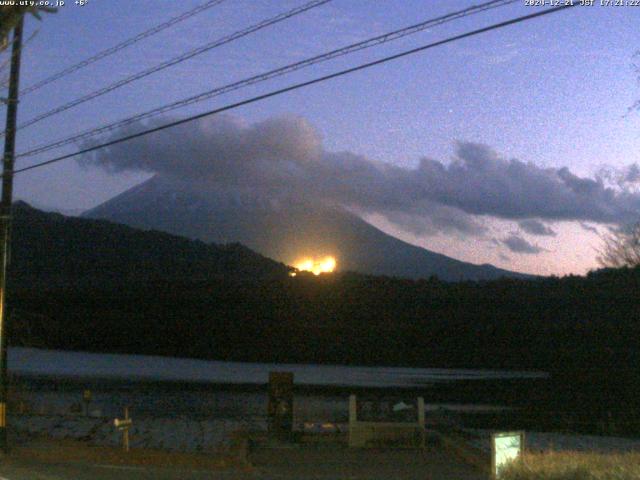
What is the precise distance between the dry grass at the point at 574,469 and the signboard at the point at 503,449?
121 mm

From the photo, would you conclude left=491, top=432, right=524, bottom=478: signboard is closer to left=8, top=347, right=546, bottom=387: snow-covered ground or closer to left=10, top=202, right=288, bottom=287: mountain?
→ left=8, top=347, right=546, bottom=387: snow-covered ground

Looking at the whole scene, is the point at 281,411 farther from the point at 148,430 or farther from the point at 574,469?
the point at 574,469

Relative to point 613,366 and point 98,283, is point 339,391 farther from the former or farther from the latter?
point 98,283

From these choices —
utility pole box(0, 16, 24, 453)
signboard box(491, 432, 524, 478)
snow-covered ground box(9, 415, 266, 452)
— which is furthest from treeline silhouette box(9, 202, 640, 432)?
signboard box(491, 432, 524, 478)

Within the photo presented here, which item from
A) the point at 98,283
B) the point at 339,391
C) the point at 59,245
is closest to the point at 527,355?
the point at 339,391

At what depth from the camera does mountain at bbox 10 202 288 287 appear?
9838 centimetres

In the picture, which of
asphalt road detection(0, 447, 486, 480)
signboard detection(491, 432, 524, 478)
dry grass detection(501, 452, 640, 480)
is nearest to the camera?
dry grass detection(501, 452, 640, 480)

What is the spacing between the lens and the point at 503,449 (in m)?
12.3

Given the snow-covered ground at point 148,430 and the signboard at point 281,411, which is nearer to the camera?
the signboard at point 281,411

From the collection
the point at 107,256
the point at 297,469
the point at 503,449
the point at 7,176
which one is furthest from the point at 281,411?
the point at 107,256

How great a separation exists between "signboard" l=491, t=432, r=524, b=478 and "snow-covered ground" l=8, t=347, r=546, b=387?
39.7 metres

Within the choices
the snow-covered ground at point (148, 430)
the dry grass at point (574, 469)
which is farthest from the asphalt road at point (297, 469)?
the snow-covered ground at point (148, 430)

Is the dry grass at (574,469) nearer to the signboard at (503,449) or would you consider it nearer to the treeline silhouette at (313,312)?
the signboard at (503,449)

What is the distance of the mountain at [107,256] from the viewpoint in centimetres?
9838
